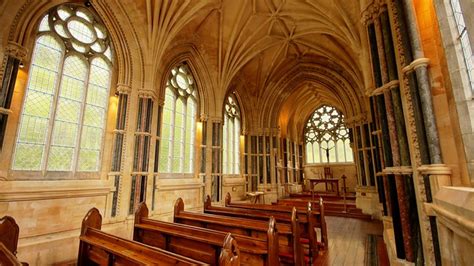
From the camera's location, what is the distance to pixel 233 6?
351 inches

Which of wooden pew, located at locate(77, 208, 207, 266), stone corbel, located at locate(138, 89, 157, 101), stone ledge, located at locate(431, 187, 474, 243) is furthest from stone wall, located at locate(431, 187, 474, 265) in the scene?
stone corbel, located at locate(138, 89, 157, 101)

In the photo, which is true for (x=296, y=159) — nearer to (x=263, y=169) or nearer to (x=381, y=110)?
(x=263, y=169)

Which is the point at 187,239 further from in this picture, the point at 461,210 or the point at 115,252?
the point at 461,210

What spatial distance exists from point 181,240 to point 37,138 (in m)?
4.22

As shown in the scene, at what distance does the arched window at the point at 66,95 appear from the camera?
4743 mm

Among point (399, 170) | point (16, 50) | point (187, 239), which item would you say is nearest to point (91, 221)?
point (187, 239)

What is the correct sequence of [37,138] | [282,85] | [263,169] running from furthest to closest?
[282,85]
[263,169]
[37,138]

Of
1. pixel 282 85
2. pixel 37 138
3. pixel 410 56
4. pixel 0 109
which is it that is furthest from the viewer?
pixel 282 85

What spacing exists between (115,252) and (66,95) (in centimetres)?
473

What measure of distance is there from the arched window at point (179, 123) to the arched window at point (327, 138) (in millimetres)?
13321

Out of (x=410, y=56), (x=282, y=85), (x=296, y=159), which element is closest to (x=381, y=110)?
(x=410, y=56)

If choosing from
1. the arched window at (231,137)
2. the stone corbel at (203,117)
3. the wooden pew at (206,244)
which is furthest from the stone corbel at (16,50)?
the arched window at (231,137)

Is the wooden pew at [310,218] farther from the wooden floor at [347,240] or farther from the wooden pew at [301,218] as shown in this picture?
the wooden floor at [347,240]

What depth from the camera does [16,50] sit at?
4.34 m
